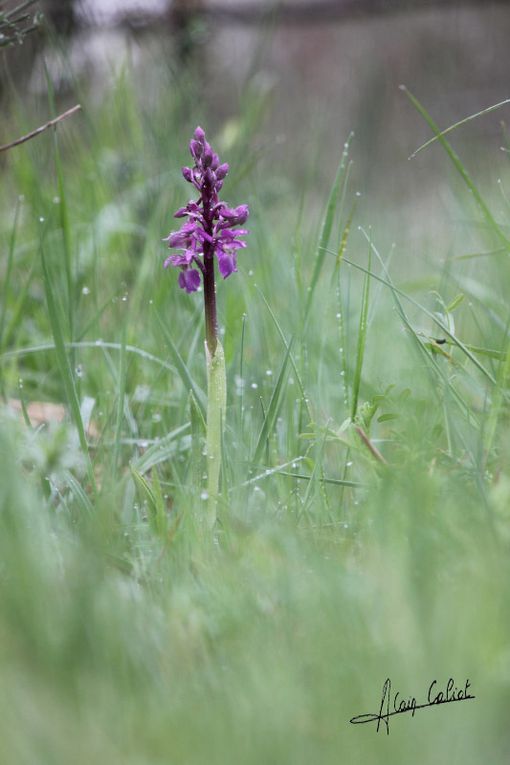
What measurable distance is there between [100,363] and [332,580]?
1.15 metres

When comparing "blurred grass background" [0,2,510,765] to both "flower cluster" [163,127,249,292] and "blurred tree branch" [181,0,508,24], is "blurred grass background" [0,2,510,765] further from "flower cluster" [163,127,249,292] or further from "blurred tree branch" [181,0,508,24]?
"blurred tree branch" [181,0,508,24]

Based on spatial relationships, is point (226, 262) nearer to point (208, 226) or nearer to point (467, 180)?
point (208, 226)

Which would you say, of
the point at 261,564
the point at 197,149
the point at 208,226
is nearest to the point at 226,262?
the point at 208,226

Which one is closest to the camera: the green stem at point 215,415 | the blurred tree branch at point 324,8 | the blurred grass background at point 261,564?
the blurred grass background at point 261,564

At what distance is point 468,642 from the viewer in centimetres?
68

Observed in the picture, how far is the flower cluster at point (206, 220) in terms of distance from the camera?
1176 millimetres

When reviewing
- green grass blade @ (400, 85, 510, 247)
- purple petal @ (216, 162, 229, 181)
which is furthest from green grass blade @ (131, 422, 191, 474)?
green grass blade @ (400, 85, 510, 247)

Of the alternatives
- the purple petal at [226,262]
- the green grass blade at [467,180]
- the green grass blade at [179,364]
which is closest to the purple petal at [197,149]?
the purple petal at [226,262]
